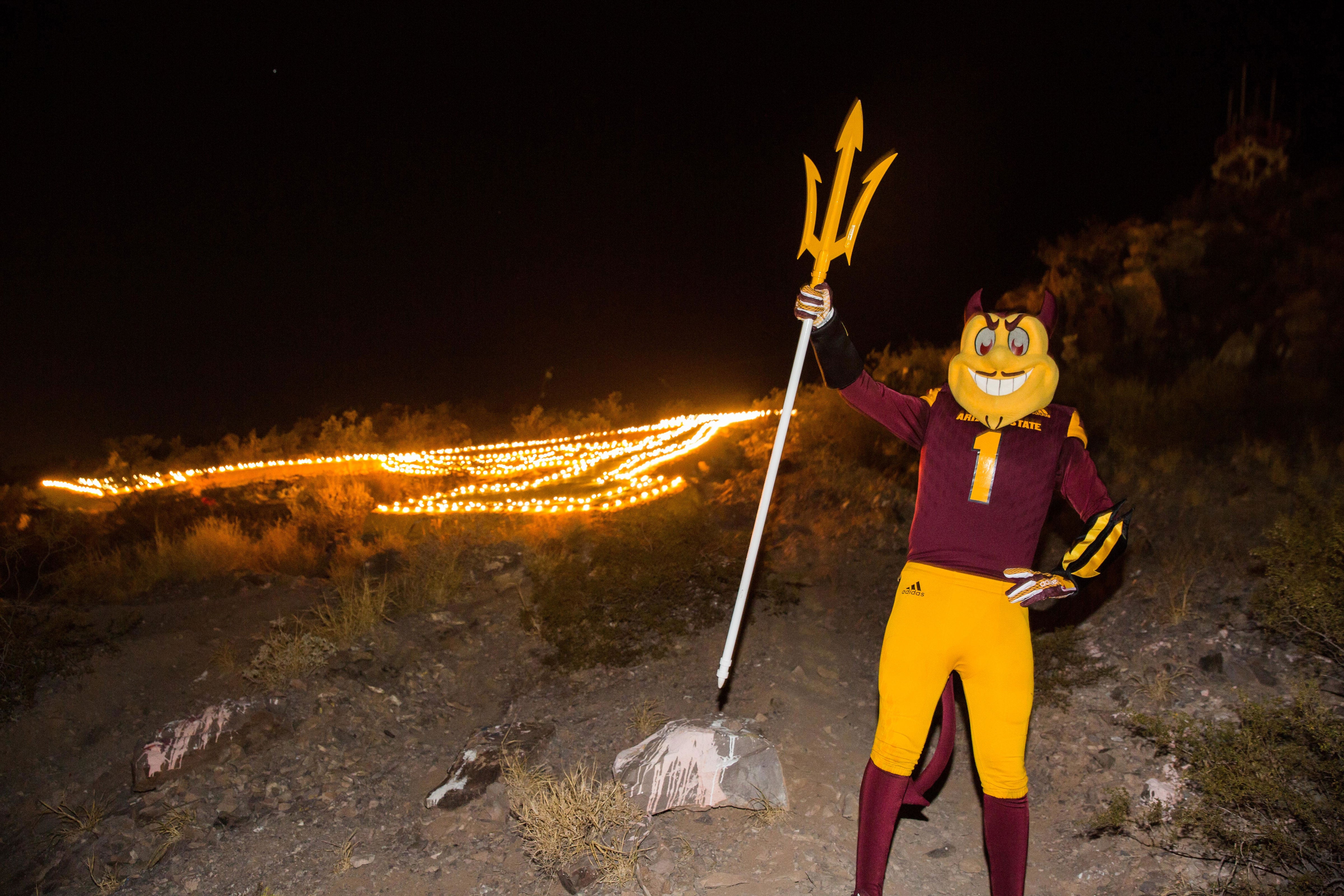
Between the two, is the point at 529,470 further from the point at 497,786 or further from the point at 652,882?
the point at 652,882

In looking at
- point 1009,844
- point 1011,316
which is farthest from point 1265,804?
point 1011,316

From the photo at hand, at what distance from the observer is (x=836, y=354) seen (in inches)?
140

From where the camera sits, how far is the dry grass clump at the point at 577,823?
3834 millimetres

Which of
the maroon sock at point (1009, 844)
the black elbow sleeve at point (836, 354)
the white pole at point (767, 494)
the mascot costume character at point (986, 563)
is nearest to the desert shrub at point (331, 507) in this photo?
the white pole at point (767, 494)

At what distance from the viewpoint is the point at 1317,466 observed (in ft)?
18.2

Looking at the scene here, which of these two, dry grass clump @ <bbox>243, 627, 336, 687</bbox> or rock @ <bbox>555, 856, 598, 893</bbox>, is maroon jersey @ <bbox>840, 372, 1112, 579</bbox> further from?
dry grass clump @ <bbox>243, 627, 336, 687</bbox>

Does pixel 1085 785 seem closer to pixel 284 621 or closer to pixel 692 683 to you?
pixel 692 683

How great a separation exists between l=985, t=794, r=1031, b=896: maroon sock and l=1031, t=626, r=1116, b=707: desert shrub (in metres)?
1.76

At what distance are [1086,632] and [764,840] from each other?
9.65 ft

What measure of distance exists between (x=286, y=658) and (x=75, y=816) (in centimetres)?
138

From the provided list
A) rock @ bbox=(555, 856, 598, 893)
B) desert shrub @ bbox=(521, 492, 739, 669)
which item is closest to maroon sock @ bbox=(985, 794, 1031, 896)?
rock @ bbox=(555, 856, 598, 893)

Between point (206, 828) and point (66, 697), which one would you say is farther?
point (66, 697)

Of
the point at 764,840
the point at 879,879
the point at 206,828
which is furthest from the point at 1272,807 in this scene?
the point at 206,828

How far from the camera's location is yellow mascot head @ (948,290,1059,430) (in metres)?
3.33
